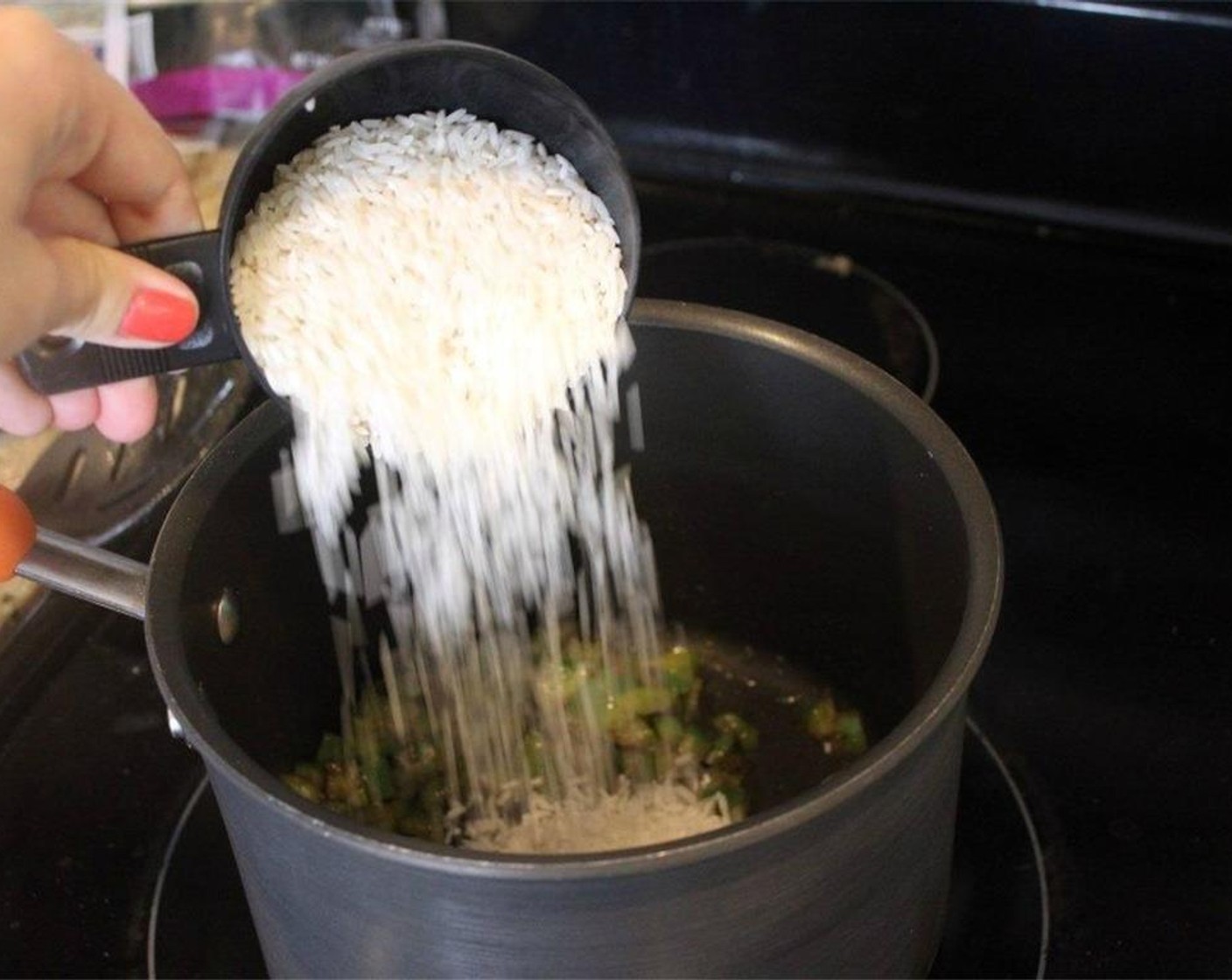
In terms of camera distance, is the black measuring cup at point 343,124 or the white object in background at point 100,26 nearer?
the black measuring cup at point 343,124

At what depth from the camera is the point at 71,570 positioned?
2.70 feet

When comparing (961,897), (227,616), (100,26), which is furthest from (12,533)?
(100,26)

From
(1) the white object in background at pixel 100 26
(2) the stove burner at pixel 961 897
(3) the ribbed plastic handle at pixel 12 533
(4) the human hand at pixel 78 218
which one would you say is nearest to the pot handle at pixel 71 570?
(3) the ribbed plastic handle at pixel 12 533

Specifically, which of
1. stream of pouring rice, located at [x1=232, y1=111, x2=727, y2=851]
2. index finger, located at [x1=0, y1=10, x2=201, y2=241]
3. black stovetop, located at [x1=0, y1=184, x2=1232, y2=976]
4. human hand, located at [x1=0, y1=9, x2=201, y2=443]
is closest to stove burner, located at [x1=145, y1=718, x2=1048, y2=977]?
black stovetop, located at [x1=0, y1=184, x2=1232, y2=976]

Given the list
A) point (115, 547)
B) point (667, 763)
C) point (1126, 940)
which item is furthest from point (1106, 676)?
point (115, 547)

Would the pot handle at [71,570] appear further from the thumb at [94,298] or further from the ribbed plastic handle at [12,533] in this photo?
the thumb at [94,298]

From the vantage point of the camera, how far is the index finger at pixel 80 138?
2.42ft

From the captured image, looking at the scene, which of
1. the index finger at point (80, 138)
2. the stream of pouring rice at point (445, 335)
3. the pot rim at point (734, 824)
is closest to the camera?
the pot rim at point (734, 824)

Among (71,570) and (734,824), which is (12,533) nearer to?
(71,570)

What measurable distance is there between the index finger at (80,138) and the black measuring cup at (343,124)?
0.26ft

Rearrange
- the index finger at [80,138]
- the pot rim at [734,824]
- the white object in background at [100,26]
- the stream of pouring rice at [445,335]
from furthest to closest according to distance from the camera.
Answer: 1. the white object in background at [100,26]
2. the stream of pouring rice at [445,335]
3. the index finger at [80,138]
4. the pot rim at [734,824]

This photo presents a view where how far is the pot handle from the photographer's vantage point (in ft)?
2.66

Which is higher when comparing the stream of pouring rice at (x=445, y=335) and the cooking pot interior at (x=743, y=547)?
the stream of pouring rice at (x=445, y=335)

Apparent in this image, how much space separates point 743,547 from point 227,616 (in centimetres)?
43
